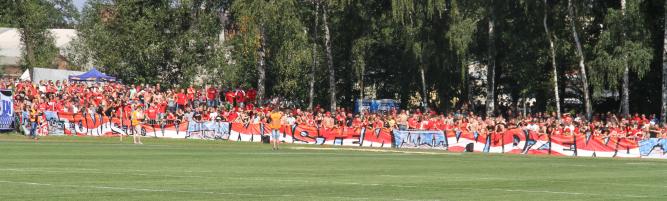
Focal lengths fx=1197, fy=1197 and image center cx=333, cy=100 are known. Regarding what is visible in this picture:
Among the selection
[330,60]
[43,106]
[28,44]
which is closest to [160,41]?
[330,60]

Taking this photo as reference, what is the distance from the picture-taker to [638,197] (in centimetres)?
2077

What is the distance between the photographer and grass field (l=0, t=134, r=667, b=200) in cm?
1969

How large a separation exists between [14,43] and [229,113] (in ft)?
198

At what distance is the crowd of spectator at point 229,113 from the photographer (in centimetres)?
5131

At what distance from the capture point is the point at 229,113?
6059 centimetres

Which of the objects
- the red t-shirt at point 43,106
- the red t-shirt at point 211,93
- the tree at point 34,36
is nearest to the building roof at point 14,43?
the tree at point 34,36

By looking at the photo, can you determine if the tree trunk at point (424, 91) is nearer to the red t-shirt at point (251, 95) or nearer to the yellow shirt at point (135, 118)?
the red t-shirt at point (251, 95)

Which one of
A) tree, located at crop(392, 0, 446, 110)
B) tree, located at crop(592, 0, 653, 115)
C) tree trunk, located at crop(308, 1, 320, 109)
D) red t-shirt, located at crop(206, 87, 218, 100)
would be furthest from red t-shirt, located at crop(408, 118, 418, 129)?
red t-shirt, located at crop(206, 87, 218, 100)

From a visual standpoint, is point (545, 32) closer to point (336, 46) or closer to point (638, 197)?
point (336, 46)

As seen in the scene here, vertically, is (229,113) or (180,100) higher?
(180,100)

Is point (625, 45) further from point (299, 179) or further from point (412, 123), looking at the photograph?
point (299, 179)

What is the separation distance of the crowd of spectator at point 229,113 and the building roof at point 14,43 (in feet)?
140

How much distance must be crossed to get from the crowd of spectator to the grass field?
680 inches

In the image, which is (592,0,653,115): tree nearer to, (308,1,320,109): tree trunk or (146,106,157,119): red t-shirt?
(308,1,320,109): tree trunk
